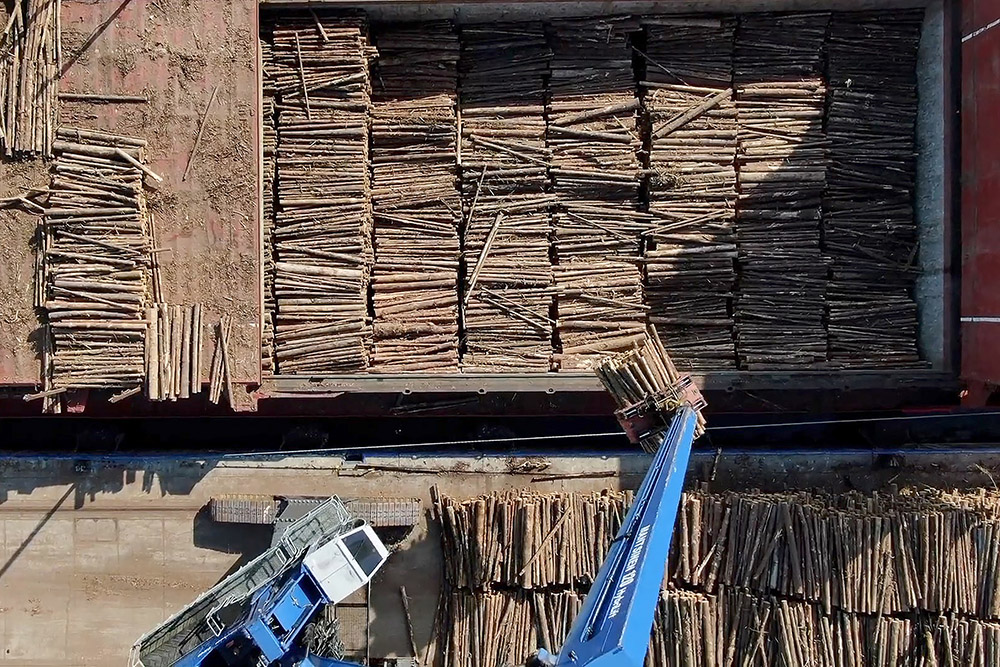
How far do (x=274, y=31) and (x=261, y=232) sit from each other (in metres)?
5.24

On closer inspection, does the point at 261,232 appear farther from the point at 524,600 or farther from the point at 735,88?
the point at 735,88

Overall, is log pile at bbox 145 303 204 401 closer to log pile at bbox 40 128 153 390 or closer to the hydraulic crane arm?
log pile at bbox 40 128 153 390

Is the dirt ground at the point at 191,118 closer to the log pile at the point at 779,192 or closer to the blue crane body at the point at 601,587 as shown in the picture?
the blue crane body at the point at 601,587

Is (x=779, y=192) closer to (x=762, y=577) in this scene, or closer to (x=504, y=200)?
(x=504, y=200)

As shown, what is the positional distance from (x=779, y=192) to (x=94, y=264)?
16294mm

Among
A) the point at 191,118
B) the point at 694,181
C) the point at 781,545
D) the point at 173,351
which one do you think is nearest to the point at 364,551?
the point at 173,351

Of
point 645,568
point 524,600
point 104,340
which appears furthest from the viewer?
point 524,600

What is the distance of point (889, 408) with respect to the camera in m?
18.2

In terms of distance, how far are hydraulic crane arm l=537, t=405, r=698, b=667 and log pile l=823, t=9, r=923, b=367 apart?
23.7 feet

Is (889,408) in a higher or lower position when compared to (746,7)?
lower

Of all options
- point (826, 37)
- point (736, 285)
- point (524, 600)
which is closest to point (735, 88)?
point (826, 37)

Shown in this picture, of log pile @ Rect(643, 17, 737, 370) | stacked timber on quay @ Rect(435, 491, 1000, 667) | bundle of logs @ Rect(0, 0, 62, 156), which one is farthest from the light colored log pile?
log pile @ Rect(643, 17, 737, 370)

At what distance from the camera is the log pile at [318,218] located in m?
17.7

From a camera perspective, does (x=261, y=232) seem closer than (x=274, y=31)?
Yes
